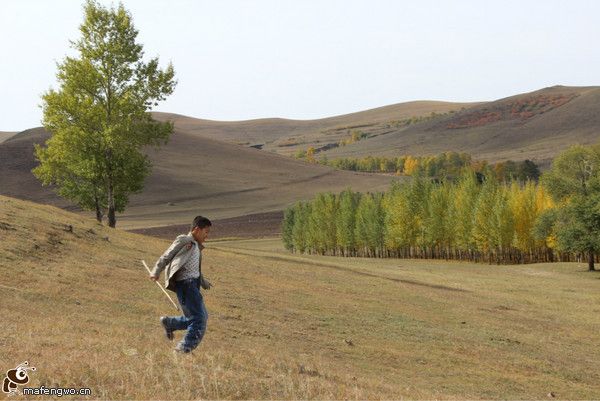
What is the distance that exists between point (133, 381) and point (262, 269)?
1337 inches

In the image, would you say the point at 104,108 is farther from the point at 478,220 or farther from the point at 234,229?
the point at 234,229

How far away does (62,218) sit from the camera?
1858 inches

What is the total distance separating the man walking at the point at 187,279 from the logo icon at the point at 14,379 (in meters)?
3.61

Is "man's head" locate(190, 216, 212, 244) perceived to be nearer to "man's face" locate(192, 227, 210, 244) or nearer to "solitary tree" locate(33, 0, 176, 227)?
"man's face" locate(192, 227, 210, 244)

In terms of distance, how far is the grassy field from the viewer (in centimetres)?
1430

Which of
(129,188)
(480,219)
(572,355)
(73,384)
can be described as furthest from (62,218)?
(480,219)

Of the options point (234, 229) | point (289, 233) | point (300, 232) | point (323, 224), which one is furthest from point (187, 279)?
point (234, 229)

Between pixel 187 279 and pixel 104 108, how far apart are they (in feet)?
142

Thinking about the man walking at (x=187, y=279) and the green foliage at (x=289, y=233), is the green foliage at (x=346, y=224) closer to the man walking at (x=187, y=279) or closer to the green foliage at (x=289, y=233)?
the green foliage at (x=289, y=233)

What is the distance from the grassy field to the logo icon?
0.71ft

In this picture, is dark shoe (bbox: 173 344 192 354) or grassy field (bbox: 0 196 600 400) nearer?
grassy field (bbox: 0 196 600 400)

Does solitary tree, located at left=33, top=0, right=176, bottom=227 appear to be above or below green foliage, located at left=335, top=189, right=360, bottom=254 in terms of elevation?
above

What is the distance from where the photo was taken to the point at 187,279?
15773 millimetres

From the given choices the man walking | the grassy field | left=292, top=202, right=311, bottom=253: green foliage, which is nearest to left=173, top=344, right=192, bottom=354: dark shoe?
the man walking
